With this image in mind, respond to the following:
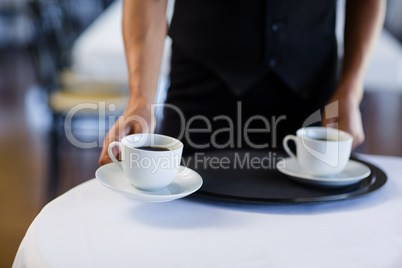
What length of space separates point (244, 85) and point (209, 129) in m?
0.15

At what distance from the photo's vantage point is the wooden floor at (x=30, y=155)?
2.20 metres

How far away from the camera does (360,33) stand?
1354 mm

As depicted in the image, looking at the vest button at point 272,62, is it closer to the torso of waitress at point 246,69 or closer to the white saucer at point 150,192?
the torso of waitress at point 246,69

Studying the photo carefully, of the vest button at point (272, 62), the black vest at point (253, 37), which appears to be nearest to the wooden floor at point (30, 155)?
the black vest at point (253, 37)

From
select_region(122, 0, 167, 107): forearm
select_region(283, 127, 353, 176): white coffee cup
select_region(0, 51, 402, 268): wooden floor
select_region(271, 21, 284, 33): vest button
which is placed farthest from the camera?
select_region(0, 51, 402, 268): wooden floor

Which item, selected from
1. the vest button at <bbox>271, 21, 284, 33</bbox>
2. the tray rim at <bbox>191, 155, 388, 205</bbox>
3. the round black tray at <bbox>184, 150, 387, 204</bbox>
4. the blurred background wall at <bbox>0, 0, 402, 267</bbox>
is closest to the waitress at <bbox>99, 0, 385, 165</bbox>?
the vest button at <bbox>271, 21, 284, 33</bbox>

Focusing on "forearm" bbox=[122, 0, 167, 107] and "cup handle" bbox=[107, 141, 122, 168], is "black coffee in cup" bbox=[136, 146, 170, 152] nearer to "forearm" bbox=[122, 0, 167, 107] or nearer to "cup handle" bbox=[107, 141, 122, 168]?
"cup handle" bbox=[107, 141, 122, 168]

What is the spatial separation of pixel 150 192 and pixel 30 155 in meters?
2.43

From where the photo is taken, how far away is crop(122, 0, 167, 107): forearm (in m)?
1.08

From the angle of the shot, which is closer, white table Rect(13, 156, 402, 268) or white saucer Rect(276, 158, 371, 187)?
white table Rect(13, 156, 402, 268)

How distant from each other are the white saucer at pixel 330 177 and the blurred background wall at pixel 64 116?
1328 millimetres

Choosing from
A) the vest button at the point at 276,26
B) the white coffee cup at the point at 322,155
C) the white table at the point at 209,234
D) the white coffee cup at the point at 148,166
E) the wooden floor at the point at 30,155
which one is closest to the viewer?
the white table at the point at 209,234

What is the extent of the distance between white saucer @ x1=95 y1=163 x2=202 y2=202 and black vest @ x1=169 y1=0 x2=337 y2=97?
47cm

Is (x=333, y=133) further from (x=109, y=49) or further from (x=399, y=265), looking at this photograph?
(x=109, y=49)
